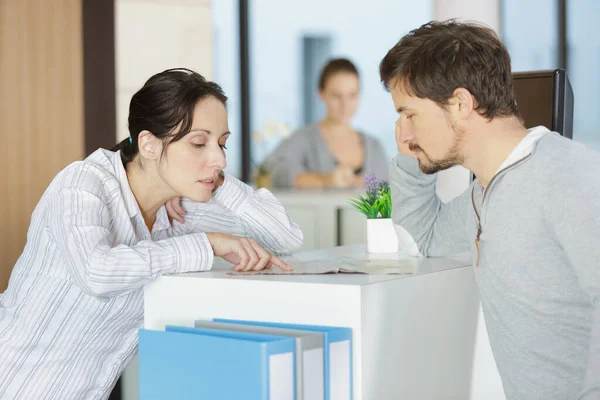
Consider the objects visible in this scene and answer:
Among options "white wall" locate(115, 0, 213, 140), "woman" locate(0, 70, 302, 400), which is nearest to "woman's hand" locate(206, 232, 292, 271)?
"woman" locate(0, 70, 302, 400)

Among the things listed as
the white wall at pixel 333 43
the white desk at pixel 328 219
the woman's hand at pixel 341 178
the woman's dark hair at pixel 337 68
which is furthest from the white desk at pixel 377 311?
the white wall at pixel 333 43

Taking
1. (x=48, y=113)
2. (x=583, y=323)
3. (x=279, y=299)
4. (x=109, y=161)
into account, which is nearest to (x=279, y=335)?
(x=279, y=299)

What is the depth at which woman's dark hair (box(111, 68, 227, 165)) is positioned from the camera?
192 cm

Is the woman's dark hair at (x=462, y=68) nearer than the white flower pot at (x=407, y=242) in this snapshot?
Yes

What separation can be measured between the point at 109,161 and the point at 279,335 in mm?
750

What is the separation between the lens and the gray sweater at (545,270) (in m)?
1.35

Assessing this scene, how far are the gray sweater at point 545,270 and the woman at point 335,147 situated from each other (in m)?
3.61

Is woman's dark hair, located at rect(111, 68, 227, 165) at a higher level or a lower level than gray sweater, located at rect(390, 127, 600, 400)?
higher

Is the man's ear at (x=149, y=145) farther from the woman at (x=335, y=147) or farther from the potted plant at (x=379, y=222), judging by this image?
the woman at (x=335, y=147)

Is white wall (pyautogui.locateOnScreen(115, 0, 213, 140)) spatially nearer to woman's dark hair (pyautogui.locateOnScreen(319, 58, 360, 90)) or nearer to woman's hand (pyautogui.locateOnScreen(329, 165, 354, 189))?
woman's dark hair (pyautogui.locateOnScreen(319, 58, 360, 90))

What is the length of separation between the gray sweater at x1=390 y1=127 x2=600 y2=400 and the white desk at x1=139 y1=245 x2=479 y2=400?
16cm

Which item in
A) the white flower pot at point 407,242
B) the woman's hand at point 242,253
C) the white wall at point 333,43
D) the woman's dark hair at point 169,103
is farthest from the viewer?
the white wall at point 333,43

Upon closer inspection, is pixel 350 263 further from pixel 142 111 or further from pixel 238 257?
pixel 142 111

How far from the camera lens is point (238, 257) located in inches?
72.6
